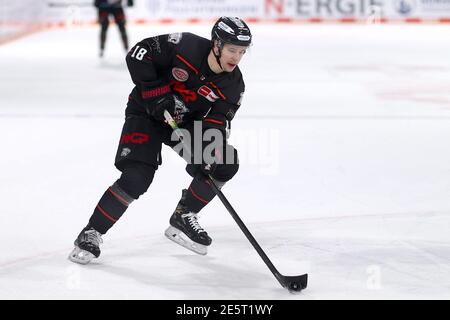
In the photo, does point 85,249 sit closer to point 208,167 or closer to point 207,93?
point 208,167

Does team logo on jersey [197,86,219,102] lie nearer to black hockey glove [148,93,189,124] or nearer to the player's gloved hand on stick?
black hockey glove [148,93,189,124]

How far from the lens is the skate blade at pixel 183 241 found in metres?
4.30

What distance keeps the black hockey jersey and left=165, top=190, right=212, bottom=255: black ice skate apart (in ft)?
1.43

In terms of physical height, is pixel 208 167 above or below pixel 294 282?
above

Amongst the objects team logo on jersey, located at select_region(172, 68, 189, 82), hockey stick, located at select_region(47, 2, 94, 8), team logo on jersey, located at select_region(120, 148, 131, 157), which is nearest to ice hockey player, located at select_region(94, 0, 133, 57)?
hockey stick, located at select_region(47, 2, 94, 8)

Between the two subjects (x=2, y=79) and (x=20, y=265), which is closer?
(x=20, y=265)

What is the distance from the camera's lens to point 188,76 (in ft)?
13.8

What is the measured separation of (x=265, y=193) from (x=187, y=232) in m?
1.20

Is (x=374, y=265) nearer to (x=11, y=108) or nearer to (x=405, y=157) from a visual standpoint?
(x=405, y=157)

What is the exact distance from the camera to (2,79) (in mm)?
10422

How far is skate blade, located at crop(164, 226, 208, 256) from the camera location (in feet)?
14.1

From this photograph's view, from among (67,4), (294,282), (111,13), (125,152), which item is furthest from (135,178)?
(67,4)

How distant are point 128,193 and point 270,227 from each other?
899 millimetres

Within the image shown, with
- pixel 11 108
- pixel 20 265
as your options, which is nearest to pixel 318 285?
pixel 20 265
